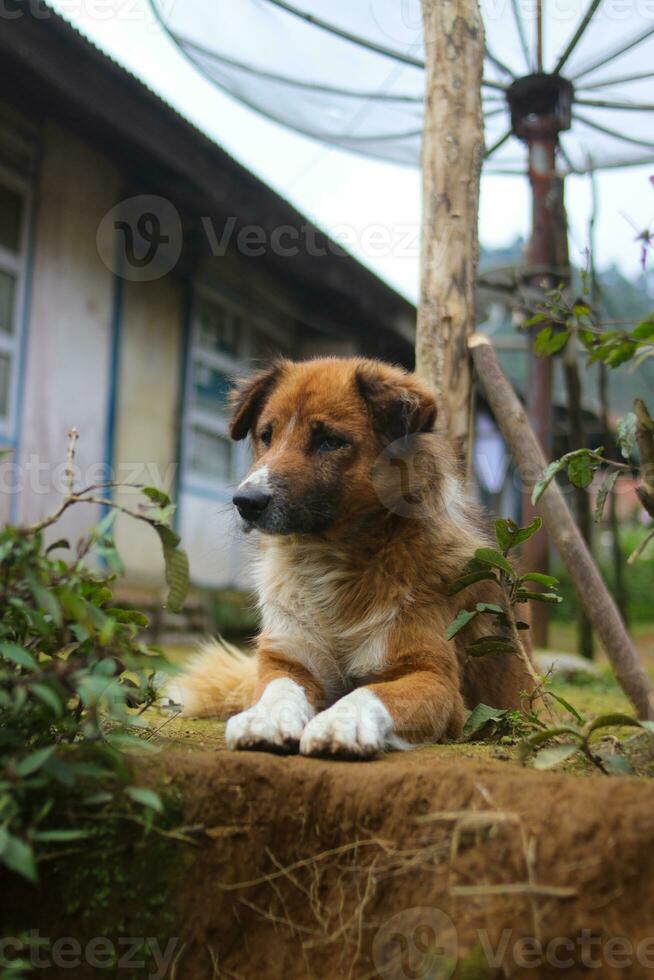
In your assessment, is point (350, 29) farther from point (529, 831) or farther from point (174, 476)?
point (529, 831)

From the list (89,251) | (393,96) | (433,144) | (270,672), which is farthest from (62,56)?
→ (270,672)

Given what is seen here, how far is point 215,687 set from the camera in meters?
4.15

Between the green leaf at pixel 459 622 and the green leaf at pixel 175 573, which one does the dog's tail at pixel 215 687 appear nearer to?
the green leaf at pixel 459 622

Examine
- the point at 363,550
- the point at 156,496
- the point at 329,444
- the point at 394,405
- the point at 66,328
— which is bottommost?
the point at 363,550

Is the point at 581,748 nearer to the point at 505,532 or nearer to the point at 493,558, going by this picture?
the point at 493,558

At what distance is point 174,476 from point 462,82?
563cm

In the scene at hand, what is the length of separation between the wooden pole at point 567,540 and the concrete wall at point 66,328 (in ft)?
13.5

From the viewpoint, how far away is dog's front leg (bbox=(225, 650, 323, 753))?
8.66ft

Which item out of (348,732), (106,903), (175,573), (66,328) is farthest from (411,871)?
(66,328)

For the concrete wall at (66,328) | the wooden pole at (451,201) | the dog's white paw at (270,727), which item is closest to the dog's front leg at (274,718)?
the dog's white paw at (270,727)

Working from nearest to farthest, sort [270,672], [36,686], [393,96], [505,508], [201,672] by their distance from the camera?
[36,686], [270,672], [201,672], [393,96], [505,508]

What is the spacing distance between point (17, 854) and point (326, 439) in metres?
1.94

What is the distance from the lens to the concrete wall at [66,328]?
7250mm

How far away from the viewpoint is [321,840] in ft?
7.52
